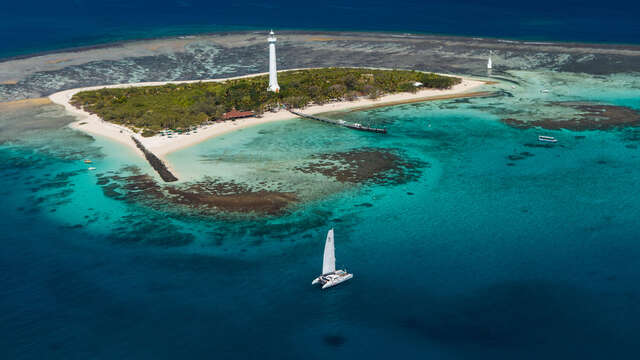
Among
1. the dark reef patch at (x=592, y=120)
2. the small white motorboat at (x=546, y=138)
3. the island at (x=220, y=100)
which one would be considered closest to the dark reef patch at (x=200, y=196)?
the island at (x=220, y=100)

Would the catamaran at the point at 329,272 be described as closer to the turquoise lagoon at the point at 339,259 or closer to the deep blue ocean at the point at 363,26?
the turquoise lagoon at the point at 339,259

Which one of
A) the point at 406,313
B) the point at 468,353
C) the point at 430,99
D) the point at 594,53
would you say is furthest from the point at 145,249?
the point at 594,53

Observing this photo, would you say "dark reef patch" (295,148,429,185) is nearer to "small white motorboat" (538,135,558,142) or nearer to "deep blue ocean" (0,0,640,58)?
"small white motorboat" (538,135,558,142)

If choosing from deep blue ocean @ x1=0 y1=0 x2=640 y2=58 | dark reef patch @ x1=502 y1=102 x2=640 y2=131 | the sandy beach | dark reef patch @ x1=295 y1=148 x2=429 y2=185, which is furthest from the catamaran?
deep blue ocean @ x1=0 y1=0 x2=640 y2=58

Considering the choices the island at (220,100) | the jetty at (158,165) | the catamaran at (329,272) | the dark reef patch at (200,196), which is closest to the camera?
the catamaran at (329,272)

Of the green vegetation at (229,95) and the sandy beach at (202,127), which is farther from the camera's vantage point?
the green vegetation at (229,95)

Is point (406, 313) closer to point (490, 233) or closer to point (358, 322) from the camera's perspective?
point (358, 322)
